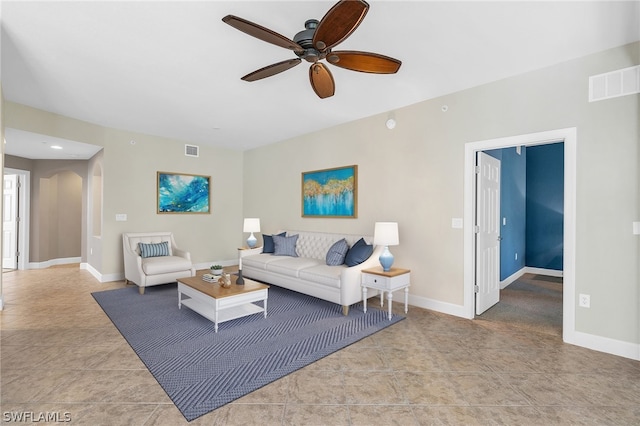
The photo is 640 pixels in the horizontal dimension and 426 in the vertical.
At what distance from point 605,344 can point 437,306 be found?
1588mm

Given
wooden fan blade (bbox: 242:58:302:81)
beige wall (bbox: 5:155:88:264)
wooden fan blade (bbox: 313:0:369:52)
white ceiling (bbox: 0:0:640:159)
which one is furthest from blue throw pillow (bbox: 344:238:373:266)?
beige wall (bbox: 5:155:88:264)

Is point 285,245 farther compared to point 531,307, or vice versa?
point 285,245

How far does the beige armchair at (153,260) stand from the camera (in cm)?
473

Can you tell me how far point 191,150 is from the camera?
6492 mm

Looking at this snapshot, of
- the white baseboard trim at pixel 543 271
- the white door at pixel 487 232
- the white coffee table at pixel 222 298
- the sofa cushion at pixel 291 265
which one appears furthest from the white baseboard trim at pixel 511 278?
the white coffee table at pixel 222 298

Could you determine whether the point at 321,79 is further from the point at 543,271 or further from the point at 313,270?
the point at 543,271

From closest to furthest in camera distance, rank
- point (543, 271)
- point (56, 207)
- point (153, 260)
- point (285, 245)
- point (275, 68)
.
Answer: point (275, 68)
point (153, 260)
point (285, 245)
point (543, 271)
point (56, 207)

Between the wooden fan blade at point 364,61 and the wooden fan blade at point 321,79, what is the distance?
0.12m

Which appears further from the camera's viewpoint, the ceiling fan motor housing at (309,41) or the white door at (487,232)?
the white door at (487,232)

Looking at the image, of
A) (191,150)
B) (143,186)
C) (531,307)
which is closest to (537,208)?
(531,307)

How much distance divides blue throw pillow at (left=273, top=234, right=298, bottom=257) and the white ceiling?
2168 millimetres

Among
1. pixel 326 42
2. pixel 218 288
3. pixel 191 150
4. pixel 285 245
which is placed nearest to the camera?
pixel 326 42

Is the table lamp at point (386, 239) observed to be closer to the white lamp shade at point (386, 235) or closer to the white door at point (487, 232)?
the white lamp shade at point (386, 235)

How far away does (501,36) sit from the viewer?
262cm
